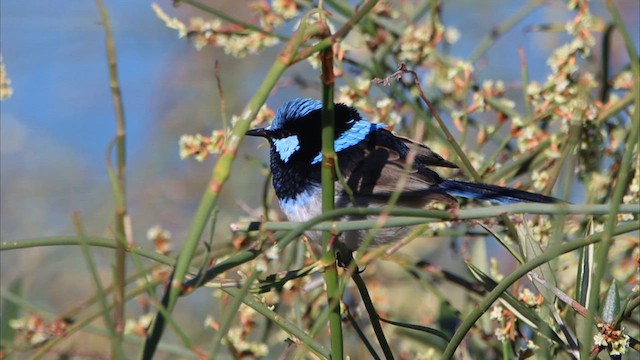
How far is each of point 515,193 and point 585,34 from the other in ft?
2.18

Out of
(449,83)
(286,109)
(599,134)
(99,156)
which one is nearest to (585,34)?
(599,134)

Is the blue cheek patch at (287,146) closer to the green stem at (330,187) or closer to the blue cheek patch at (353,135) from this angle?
the blue cheek patch at (353,135)

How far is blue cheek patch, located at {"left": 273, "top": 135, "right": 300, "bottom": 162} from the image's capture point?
2.77m

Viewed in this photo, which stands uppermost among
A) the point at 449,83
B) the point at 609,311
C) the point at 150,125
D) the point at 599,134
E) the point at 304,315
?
the point at 150,125

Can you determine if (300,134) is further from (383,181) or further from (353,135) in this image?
(383,181)

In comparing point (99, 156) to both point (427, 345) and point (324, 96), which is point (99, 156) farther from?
point (324, 96)

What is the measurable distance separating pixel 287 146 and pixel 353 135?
0.21 m

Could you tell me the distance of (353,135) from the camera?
2.81 meters

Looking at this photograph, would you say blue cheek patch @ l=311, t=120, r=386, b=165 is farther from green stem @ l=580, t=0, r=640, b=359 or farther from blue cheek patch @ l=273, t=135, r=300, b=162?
green stem @ l=580, t=0, r=640, b=359

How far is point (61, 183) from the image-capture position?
431 centimetres

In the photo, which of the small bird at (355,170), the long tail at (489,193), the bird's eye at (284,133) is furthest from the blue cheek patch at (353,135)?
the long tail at (489,193)

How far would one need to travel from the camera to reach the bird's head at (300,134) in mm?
2775

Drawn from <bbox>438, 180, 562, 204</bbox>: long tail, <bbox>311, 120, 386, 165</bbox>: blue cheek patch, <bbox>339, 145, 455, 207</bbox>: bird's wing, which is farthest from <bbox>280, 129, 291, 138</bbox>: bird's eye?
<bbox>438, 180, 562, 204</bbox>: long tail

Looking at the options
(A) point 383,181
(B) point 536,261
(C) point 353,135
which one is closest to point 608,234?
(B) point 536,261
